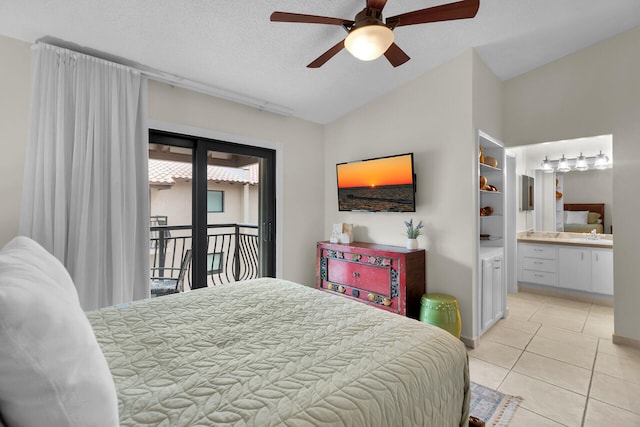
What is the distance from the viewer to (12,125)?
2.09m

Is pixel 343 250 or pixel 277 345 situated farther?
pixel 343 250

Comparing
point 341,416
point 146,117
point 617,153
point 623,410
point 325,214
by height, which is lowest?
point 623,410

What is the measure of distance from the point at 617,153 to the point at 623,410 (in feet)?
7.35

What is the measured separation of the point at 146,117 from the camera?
2588mm

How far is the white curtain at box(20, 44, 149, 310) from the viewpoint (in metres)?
2.10

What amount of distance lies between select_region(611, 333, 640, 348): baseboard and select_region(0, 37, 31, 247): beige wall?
16.6 ft

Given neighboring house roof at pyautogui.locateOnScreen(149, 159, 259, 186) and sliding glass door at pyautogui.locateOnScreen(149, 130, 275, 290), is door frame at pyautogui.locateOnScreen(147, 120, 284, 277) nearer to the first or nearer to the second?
sliding glass door at pyautogui.locateOnScreen(149, 130, 275, 290)

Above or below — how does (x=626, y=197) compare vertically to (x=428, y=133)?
below

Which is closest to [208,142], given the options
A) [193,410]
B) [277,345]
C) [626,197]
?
[277,345]

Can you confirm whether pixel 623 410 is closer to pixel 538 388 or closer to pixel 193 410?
pixel 538 388

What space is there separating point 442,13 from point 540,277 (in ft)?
13.7

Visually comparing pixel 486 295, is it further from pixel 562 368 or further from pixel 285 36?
pixel 285 36

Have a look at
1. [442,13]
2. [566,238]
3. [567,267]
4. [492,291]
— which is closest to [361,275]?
[492,291]

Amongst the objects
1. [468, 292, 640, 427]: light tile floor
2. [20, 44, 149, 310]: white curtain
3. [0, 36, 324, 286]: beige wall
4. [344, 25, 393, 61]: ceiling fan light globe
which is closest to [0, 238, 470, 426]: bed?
[20, 44, 149, 310]: white curtain
